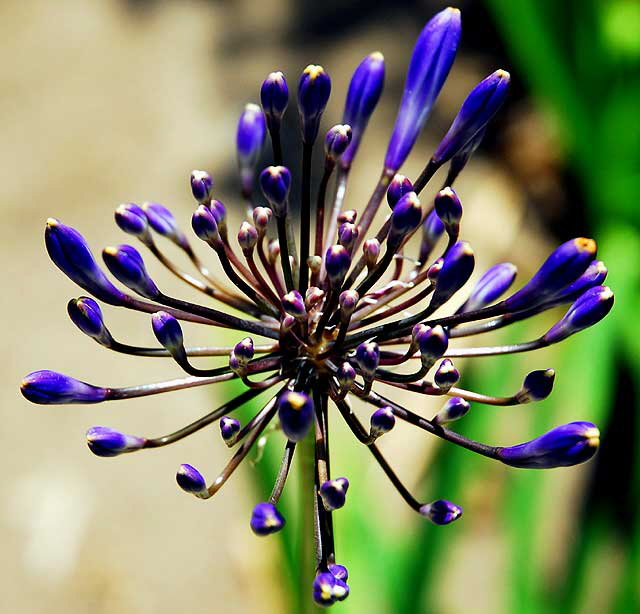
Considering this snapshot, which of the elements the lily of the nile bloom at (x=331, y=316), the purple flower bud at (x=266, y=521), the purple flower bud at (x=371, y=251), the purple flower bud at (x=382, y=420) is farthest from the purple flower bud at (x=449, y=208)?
the purple flower bud at (x=266, y=521)

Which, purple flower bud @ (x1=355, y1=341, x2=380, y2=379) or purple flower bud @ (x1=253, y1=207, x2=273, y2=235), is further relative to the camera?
purple flower bud @ (x1=253, y1=207, x2=273, y2=235)

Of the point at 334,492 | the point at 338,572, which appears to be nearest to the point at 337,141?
the point at 334,492

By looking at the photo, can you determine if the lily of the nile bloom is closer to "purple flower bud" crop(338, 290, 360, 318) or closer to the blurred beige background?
"purple flower bud" crop(338, 290, 360, 318)

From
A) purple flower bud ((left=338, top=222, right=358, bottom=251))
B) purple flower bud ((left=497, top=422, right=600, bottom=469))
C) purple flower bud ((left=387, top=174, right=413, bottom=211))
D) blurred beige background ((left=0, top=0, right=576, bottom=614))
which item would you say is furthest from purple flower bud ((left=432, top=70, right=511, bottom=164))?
blurred beige background ((left=0, top=0, right=576, bottom=614))

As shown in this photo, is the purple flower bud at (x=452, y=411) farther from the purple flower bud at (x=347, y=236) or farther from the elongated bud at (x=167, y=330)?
the elongated bud at (x=167, y=330)

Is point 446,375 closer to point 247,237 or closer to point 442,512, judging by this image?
point 442,512

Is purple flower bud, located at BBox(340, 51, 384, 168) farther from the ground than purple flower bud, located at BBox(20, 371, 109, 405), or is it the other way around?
purple flower bud, located at BBox(340, 51, 384, 168)

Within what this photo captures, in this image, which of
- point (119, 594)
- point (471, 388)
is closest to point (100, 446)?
point (471, 388)
